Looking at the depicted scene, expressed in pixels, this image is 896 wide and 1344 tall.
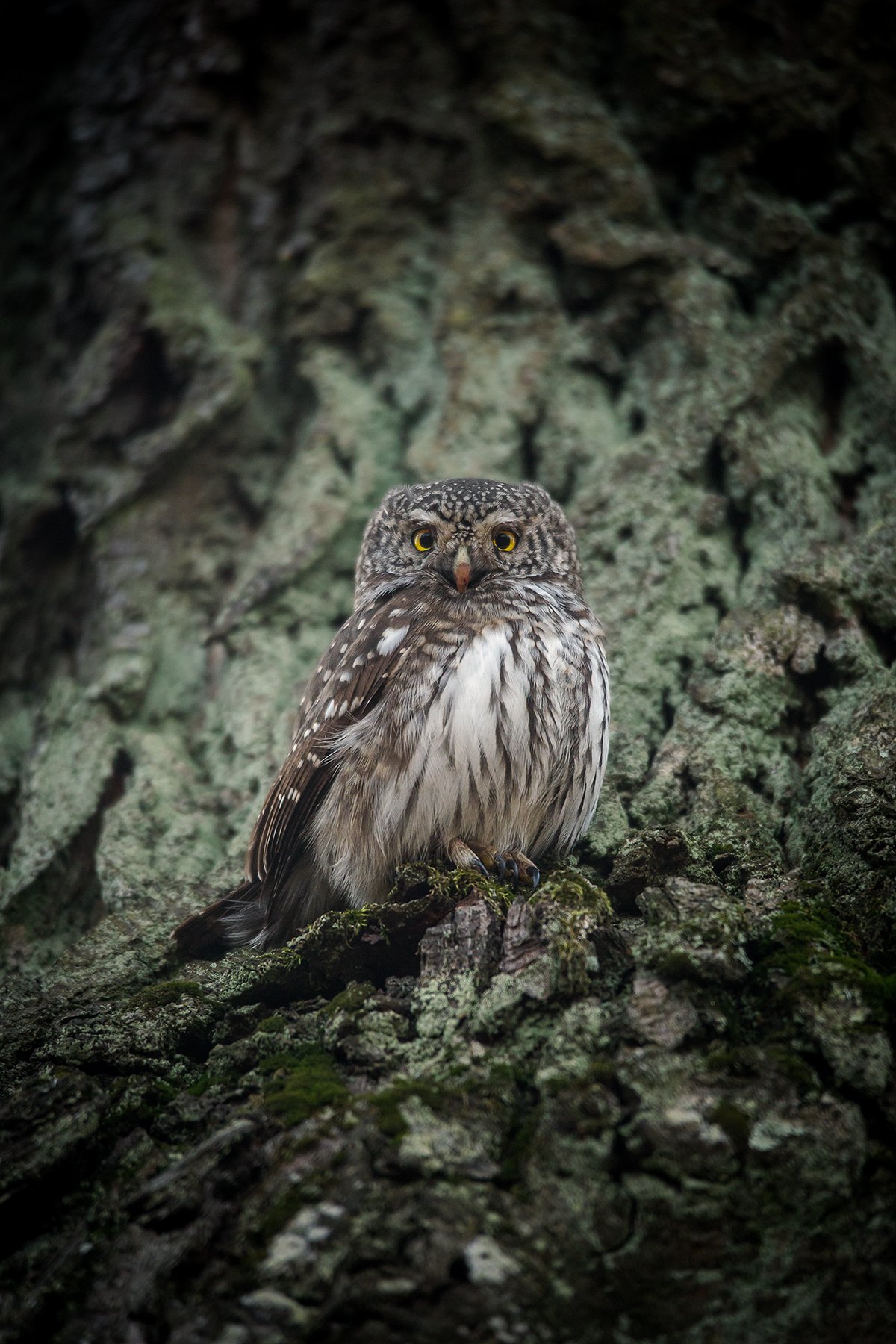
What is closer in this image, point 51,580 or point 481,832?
point 481,832

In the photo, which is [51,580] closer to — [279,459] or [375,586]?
[279,459]

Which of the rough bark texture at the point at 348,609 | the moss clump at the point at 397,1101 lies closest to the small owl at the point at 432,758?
the rough bark texture at the point at 348,609

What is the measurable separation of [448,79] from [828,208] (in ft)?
5.29

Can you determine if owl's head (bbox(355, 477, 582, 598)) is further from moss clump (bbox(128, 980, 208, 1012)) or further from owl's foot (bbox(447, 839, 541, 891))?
moss clump (bbox(128, 980, 208, 1012))

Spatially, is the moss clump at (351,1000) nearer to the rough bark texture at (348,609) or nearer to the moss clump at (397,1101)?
the rough bark texture at (348,609)

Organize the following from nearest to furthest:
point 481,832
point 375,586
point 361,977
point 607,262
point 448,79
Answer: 1. point 361,977
2. point 481,832
3. point 375,586
4. point 607,262
5. point 448,79

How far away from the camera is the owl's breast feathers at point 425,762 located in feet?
9.39

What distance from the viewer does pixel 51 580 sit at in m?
3.95

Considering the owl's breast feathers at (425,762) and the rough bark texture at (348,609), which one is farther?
the owl's breast feathers at (425,762)

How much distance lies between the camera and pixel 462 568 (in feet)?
10.4

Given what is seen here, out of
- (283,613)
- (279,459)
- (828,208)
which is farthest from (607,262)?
(283,613)

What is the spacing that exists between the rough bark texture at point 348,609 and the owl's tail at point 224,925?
4.6 inches

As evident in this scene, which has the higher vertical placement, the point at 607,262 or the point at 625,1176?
the point at 607,262

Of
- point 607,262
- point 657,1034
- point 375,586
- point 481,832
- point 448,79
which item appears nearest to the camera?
point 657,1034
